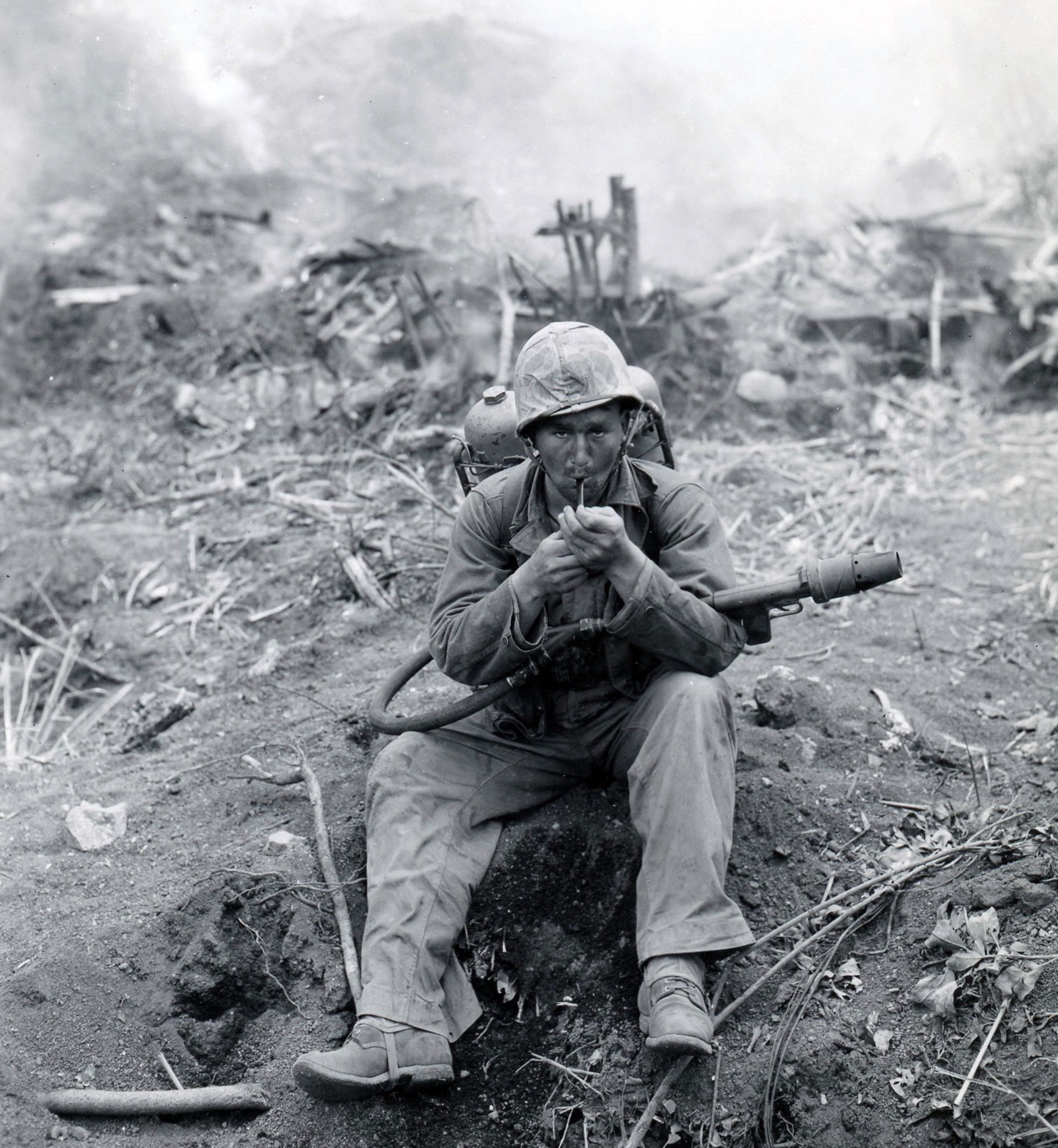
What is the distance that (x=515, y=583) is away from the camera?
10.9 feet

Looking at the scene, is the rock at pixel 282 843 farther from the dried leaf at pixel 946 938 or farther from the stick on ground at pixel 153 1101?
the dried leaf at pixel 946 938

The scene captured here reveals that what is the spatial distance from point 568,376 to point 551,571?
0.55 m

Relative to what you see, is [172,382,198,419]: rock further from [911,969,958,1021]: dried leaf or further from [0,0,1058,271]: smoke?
[911,969,958,1021]: dried leaf

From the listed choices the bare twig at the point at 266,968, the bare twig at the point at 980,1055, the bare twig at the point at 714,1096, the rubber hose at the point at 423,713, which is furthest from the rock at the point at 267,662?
the bare twig at the point at 980,1055

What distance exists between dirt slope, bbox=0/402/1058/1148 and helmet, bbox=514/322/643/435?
1327 mm

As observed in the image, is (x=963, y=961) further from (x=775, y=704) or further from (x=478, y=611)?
(x=478, y=611)

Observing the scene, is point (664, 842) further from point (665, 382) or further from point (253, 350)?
point (253, 350)

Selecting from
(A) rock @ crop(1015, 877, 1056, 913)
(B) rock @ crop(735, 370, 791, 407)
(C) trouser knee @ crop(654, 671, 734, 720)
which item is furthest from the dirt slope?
(B) rock @ crop(735, 370, 791, 407)

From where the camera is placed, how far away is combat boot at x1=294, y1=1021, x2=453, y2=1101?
9.72 ft

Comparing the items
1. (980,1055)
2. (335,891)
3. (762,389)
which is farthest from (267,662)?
(762,389)

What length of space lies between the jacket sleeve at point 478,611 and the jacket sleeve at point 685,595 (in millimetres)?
302

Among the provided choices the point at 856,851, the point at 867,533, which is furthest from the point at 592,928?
the point at 867,533

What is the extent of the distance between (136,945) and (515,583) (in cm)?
167

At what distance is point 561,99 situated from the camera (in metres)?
14.2
